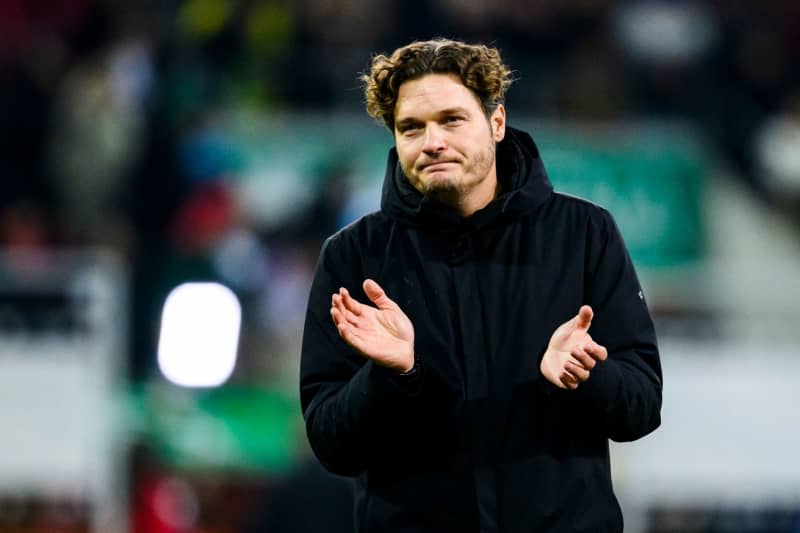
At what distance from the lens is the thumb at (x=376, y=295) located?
3709mm

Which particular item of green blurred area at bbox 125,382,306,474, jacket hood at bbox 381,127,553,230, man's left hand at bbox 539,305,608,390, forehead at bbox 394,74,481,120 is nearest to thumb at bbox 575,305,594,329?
man's left hand at bbox 539,305,608,390

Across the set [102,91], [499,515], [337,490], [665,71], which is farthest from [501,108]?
Result: [665,71]

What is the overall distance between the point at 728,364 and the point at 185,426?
3141mm

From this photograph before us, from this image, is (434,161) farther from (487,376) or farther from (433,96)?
(487,376)

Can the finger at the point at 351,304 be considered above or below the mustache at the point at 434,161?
below

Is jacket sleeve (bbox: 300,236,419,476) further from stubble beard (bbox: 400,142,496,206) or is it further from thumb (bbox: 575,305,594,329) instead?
thumb (bbox: 575,305,594,329)

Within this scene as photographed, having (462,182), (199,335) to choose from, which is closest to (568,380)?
(462,182)

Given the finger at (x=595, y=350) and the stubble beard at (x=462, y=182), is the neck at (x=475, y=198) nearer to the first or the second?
the stubble beard at (x=462, y=182)

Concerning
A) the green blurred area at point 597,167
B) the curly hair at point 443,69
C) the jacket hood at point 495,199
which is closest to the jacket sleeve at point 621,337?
the jacket hood at point 495,199

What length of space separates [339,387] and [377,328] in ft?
0.85

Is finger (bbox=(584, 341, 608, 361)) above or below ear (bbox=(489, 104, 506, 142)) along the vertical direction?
below

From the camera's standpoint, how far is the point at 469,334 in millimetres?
3785

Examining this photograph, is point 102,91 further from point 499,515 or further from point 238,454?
point 499,515

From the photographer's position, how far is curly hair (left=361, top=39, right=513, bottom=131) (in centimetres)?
A: 390
